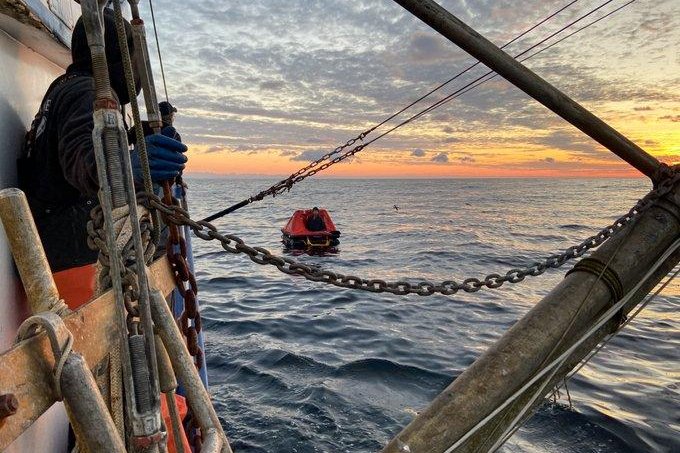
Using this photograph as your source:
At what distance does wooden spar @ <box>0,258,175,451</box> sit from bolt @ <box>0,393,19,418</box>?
3 centimetres

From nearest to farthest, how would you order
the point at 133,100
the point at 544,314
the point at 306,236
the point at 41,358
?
the point at 41,358 → the point at 133,100 → the point at 544,314 → the point at 306,236

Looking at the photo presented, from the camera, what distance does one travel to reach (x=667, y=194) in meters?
3.15

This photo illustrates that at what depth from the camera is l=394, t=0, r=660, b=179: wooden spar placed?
2.84 metres

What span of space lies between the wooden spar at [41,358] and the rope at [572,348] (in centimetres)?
170

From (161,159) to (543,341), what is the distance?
243cm

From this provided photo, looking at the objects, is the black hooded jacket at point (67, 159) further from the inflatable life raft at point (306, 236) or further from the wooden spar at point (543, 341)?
the inflatable life raft at point (306, 236)

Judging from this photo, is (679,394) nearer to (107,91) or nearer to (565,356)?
(565,356)

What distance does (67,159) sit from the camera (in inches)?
91.0

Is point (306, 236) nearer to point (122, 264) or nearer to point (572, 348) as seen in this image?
point (572, 348)

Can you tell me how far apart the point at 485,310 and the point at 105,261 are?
42.3 ft

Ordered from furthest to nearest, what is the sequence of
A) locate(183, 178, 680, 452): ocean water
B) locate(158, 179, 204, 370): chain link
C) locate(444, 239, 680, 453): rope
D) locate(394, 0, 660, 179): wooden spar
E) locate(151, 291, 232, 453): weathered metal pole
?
locate(183, 178, 680, 452): ocean water → locate(394, 0, 660, 179): wooden spar → locate(158, 179, 204, 370): chain link → locate(444, 239, 680, 453): rope → locate(151, 291, 232, 453): weathered metal pole

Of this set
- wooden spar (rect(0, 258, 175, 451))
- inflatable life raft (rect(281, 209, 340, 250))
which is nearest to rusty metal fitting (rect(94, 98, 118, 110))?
wooden spar (rect(0, 258, 175, 451))

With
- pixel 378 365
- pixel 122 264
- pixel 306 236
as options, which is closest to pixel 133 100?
pixel 122 264

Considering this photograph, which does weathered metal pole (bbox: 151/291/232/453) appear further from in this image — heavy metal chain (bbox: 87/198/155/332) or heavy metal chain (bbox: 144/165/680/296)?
heavy metal chain (bbox: 144/165/680/296)
